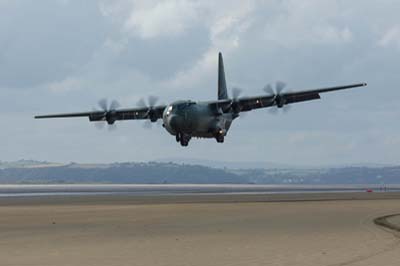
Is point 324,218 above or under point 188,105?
under

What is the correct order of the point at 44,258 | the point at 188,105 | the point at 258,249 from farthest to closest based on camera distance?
the point at 188,105 → the point at 258,249 → the point at 44,258

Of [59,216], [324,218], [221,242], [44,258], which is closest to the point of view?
[44,258]

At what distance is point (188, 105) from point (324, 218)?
143 ft

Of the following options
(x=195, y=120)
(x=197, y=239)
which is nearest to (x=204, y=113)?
(x=195, y=120)

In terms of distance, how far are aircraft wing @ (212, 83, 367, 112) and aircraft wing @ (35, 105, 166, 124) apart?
10020 millimetres

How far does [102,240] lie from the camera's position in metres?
25.9

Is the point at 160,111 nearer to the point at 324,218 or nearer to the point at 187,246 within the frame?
the point at 324,218

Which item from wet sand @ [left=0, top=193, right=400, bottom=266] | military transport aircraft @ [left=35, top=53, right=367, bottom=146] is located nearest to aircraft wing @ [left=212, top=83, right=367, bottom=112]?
military transport aircraft @ [left=35, top=53, right=367, bottom=146]

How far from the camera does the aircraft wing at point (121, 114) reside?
297 ft

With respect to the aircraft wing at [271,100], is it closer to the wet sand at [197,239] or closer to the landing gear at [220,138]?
the landing gear at [220,138]

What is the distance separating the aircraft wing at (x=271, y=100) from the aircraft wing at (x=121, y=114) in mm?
10020

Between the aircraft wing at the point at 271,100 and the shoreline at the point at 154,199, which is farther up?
the aircraft wing at the point at 271,100

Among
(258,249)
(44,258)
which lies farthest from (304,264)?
(44,258)

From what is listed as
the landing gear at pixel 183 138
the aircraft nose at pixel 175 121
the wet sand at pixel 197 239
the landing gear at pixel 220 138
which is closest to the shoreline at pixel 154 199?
the aircraft nose at pixel 175 121
